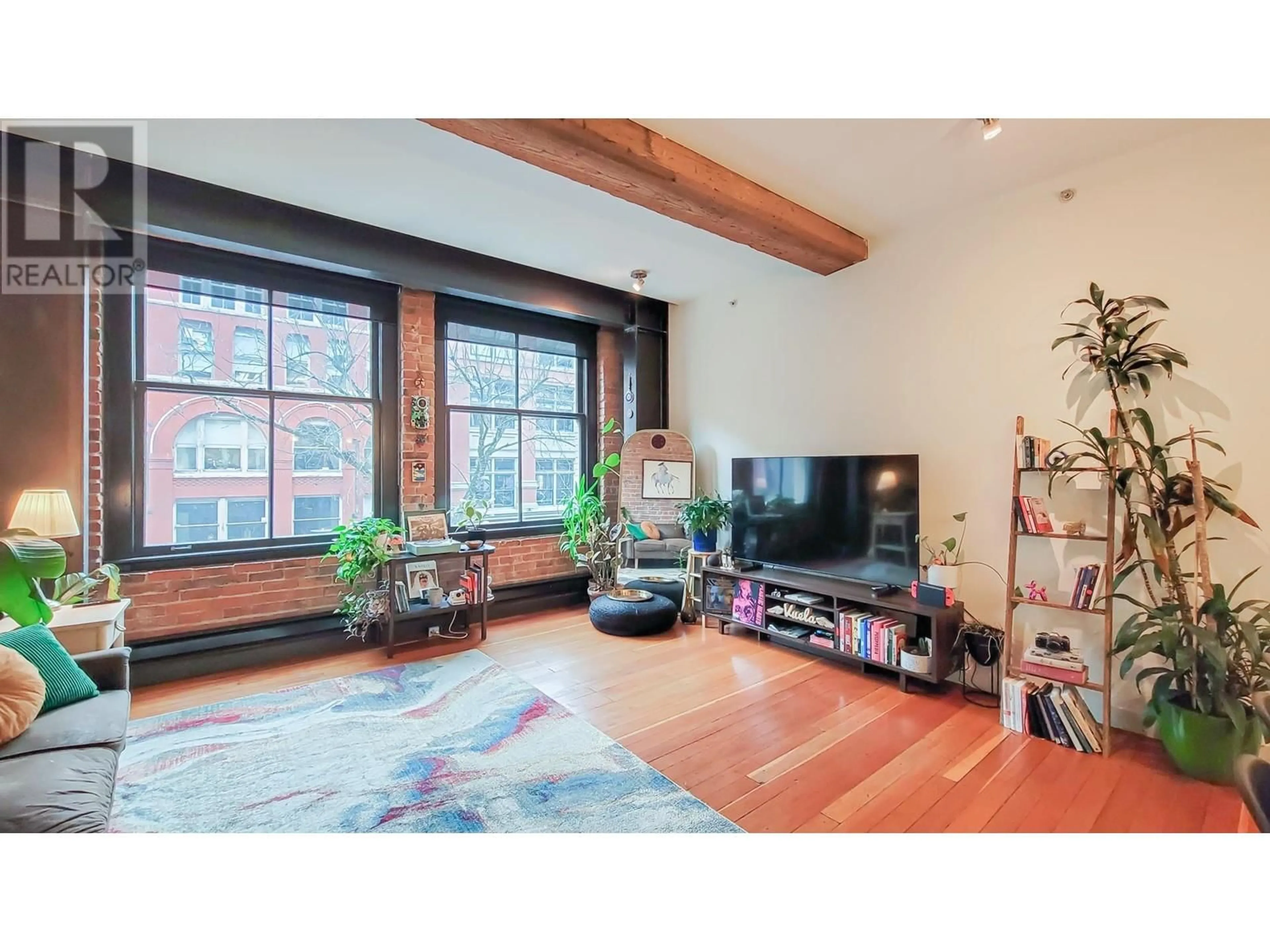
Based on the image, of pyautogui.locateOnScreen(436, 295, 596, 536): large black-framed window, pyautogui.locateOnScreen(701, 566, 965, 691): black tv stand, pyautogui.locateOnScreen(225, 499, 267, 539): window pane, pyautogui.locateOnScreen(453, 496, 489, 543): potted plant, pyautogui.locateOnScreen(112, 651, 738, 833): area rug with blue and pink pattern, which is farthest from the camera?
pyautogui.locateOnScreen(436, 295, 596, 536): large black-framed window

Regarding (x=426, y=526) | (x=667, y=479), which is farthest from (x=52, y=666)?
(x=667, y=479)

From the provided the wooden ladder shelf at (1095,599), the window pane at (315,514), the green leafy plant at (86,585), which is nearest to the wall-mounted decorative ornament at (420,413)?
the window pane at (315,514)

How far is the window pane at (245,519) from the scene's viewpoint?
322cm

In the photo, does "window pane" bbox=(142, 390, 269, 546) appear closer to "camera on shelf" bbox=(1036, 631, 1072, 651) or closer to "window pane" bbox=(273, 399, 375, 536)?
"window pane" bbox=(273, 399, 375, 536)

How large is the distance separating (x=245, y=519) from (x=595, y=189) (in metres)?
3.08

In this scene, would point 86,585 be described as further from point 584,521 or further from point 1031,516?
point 1031,516

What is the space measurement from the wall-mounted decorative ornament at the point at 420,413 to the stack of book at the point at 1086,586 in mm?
4102

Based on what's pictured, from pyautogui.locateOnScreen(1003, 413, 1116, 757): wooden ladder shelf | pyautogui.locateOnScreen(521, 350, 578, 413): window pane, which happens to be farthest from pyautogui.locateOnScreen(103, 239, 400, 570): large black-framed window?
pyautogui.locateOnScreen(1003, 413, 1116, 757): wooden ladder shelf

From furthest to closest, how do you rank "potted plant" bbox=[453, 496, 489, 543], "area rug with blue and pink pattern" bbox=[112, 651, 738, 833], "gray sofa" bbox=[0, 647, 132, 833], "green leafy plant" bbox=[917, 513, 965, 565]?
"potted plant" bbox=[453, 496, 489, 543], "green leafy plant" bbox=[917, 513, 965, 565], "area rug with blue and pink pattern" bbox=[112, 651, 738, 833], "gray sofa" bbox=[0, 647, 132, 833]

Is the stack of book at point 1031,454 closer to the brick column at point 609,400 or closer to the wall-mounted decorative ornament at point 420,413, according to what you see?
the brick column at point 609,400

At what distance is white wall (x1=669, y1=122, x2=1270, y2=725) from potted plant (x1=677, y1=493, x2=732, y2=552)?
0.53 metres

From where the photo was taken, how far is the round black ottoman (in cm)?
363
